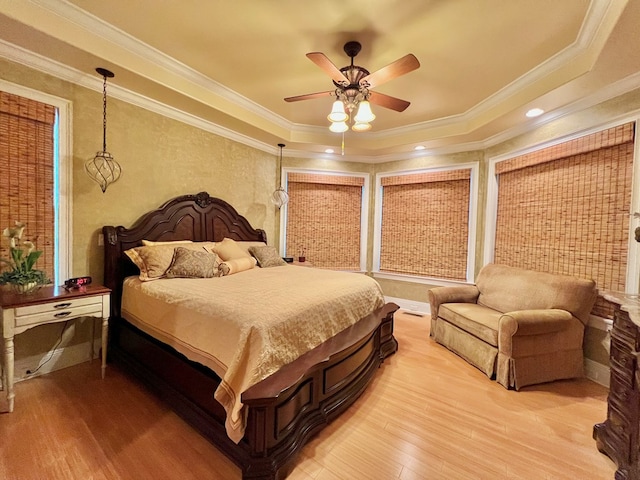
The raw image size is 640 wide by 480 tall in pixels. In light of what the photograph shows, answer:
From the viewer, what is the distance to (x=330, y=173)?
4.81 meters

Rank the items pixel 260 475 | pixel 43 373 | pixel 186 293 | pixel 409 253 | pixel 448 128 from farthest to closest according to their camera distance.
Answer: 1. pixel 409 253
2. pixel 448 128
3. pixel 43 373
4. pixel 186 293
5. pixel 260 475

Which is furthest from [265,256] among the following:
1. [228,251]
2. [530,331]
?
[530,331]


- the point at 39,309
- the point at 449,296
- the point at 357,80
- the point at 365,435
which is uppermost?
the point at 357,80

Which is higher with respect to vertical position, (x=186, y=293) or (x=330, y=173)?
(x=330, y=173)

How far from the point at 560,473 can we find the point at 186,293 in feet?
8.33

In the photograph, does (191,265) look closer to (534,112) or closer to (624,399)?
(624,399)

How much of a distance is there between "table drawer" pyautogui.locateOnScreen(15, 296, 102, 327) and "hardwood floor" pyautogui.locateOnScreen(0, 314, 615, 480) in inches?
24.0

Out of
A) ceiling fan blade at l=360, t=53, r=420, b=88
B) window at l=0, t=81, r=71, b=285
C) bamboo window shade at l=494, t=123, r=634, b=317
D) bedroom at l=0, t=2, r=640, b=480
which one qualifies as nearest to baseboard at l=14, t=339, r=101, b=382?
bedroom at l=0, t=2, r=640, b=480

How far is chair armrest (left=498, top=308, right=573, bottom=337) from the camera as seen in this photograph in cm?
226

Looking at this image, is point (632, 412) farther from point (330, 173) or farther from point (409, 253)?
point (330, 173)

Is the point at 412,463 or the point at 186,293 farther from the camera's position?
the point at 186,293

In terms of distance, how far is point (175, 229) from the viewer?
3.14 meters

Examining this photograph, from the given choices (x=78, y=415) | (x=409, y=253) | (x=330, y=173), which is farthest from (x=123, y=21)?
(x=409, y=253)

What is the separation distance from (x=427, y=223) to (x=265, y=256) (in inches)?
107
